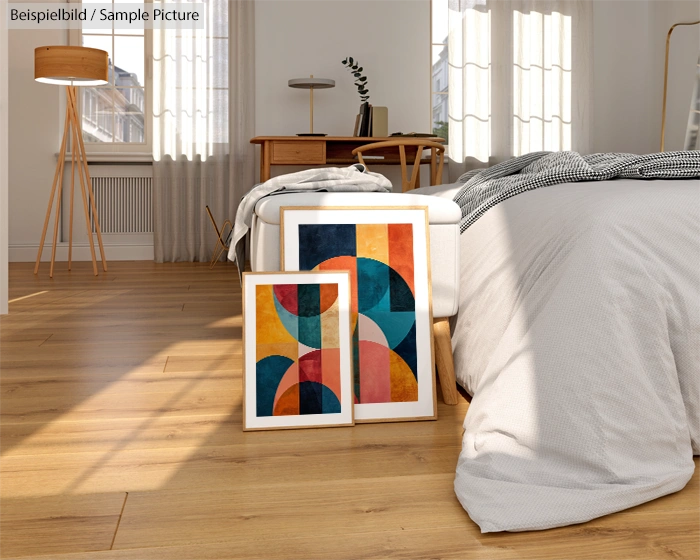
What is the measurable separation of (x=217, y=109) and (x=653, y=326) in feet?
14.3

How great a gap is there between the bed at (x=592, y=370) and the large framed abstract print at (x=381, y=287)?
0.21 m

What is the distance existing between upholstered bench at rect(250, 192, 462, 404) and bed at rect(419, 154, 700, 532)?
20cm

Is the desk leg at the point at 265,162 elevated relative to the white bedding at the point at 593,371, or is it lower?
elevated

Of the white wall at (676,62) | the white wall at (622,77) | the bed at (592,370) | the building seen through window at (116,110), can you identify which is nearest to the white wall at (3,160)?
the bed at (592,370)

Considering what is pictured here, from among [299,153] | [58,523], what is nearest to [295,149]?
[299,153]

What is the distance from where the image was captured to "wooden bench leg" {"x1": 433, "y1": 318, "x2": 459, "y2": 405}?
1.77m

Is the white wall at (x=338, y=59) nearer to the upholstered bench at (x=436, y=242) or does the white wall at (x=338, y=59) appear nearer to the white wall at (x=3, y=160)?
the white wall at (x=3, y=160)

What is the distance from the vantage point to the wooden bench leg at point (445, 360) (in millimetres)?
1768

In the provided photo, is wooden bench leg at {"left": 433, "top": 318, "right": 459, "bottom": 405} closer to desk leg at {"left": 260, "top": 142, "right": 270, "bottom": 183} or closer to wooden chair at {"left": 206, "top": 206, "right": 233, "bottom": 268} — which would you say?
desk leg at {"left": 260, "top": 142, "right": 270, "bottom": 183}

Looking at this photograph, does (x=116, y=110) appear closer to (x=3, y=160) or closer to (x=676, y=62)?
(x=3, y=160)

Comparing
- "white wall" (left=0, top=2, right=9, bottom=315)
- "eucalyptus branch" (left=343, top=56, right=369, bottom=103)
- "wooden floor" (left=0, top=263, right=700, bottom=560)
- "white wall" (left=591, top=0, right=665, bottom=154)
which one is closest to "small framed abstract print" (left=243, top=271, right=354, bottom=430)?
"wooden floor" (left=0, top=263, right=700, bottom=560)

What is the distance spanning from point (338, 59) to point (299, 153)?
1.02 metres

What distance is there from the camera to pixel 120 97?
538 centimetres

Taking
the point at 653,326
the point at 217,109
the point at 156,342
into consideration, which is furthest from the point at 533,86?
the point at 653,326
